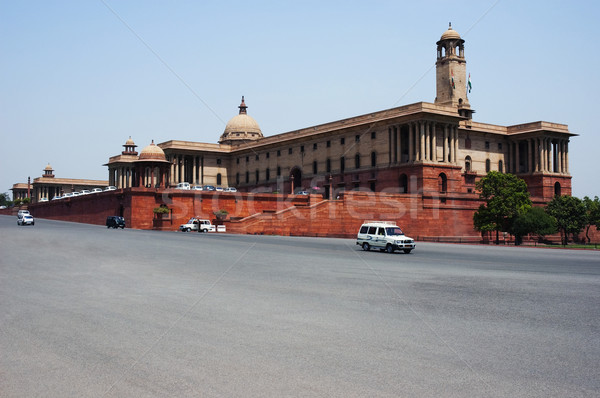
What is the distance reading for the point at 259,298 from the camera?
1329cm

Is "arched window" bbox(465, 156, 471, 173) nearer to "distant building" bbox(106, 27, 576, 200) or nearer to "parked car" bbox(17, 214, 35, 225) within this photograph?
"distant building" bbox(106, 27, 576, 200)

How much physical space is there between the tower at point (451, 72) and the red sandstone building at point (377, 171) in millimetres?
139

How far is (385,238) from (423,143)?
120 feet

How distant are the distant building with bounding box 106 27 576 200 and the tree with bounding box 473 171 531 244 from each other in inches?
201

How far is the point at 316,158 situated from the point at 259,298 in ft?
223

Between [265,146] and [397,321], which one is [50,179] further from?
[397,321]

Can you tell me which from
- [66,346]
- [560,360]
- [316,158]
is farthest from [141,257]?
[316,158]

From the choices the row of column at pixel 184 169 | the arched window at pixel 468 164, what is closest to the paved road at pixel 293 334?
the arched window at pixel 468 164

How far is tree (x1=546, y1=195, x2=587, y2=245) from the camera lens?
68438 millimetres

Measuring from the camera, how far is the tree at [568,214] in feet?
225

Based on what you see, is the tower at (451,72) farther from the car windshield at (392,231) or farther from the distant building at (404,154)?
the car windshield at (392,231)

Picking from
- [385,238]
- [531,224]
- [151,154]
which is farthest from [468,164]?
[385,238]

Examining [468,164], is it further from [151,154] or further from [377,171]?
[151,154]

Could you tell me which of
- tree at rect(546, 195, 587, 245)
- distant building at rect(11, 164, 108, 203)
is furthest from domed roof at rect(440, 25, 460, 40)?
distant building at rect(11, 164, 108, 203)
